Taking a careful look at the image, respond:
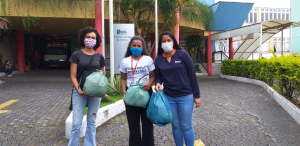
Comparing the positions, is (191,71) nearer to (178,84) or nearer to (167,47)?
(178,84)

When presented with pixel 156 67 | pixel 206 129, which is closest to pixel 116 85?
pixel 206 129

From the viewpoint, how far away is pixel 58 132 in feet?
16.6

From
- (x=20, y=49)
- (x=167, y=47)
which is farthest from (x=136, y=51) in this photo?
(x=20, y=49)

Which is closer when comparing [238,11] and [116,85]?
[116,85]

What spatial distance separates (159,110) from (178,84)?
433 millimetres

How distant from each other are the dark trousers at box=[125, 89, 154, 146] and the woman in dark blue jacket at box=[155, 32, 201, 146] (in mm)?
320

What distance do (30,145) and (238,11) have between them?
16.8 m

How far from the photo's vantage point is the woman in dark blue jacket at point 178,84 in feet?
11.6

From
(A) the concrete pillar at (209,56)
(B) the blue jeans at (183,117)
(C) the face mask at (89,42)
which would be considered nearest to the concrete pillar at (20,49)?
(A) the concrete pillar at (209,56)

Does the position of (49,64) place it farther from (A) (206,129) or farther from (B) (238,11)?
(A) (206,129)

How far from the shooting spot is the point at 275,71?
30.6 ft

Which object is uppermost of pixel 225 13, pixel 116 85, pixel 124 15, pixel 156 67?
pixel 225 13

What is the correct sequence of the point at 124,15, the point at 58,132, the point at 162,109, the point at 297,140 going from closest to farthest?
the point at 162,109
the point at 297,140
the point at 58,132
the point at 124,15

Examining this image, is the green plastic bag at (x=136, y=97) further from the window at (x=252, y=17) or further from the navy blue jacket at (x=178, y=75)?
the window at (x=252, y=17)
